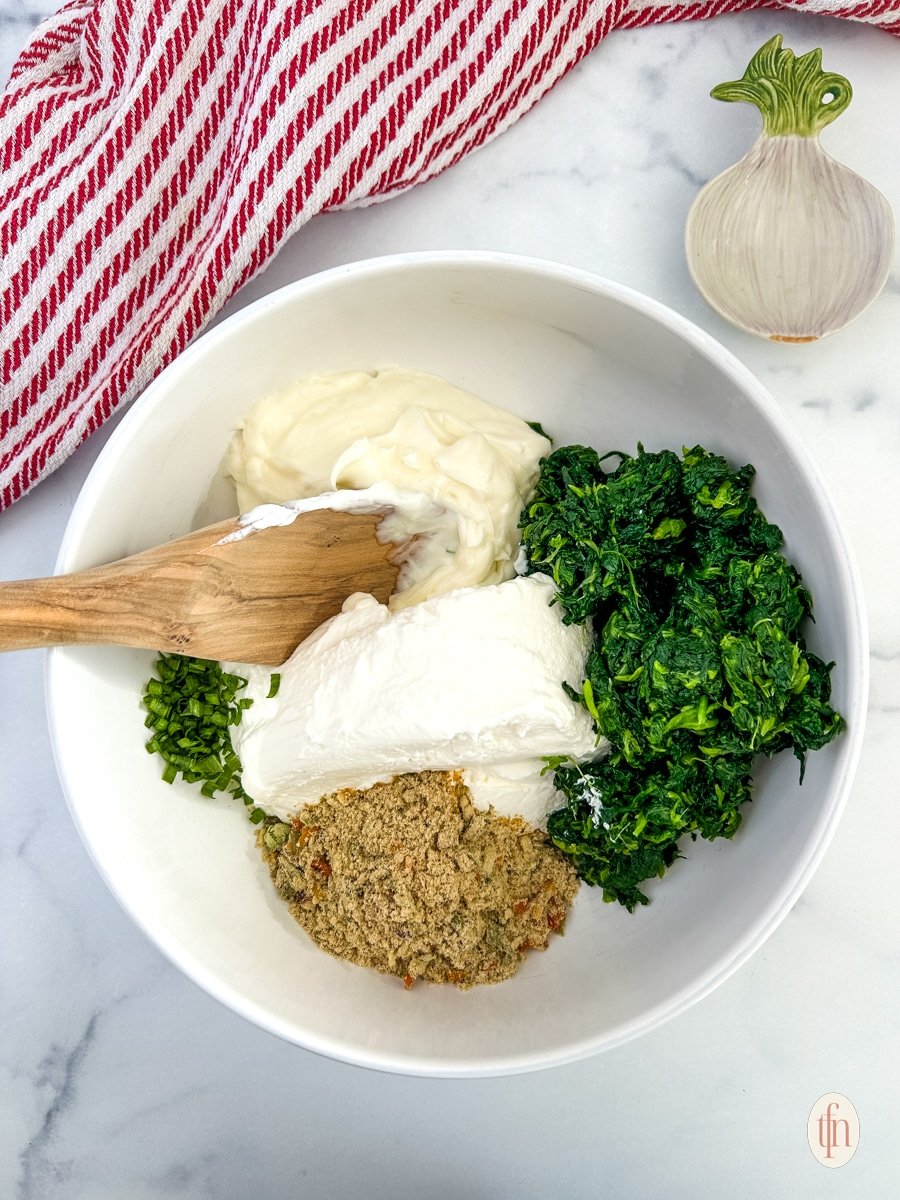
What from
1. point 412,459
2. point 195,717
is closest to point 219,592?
point 195,717

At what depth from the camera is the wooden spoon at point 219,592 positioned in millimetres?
1687

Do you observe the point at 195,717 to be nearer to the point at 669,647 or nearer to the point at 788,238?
the point at 669,647

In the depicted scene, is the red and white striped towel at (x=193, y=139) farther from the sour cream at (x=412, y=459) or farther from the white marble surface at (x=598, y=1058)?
the sour cream at (x=412, y=459)

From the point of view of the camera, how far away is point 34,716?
224cm

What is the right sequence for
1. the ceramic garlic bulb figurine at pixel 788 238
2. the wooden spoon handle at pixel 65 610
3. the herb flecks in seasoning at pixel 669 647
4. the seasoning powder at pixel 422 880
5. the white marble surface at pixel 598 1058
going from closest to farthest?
the wooden spoon handle at pixel 65 610
the herb flecks in seasoning at pixel 669 647
the seasoning powder at pixel 422 880
the ceramic garlic bulb figurine at pixel 788 238
the white marble surface at pixel 598 1058

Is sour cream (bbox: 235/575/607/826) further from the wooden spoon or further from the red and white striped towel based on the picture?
the red and white striped towel

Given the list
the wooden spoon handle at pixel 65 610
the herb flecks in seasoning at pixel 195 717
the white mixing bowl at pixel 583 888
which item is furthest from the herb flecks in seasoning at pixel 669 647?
the wooden spoon handle at pixel 65 610

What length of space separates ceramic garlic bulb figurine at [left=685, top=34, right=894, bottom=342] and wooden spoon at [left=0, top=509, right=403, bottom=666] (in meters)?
0.90

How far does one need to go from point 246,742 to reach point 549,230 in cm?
128

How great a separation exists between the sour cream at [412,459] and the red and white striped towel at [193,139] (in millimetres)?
271

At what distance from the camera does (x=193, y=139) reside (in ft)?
6.72

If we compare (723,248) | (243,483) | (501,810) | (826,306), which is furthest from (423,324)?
(501,810)

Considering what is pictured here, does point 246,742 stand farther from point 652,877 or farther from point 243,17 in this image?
point 243,17

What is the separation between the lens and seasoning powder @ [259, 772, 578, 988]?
192 cm
